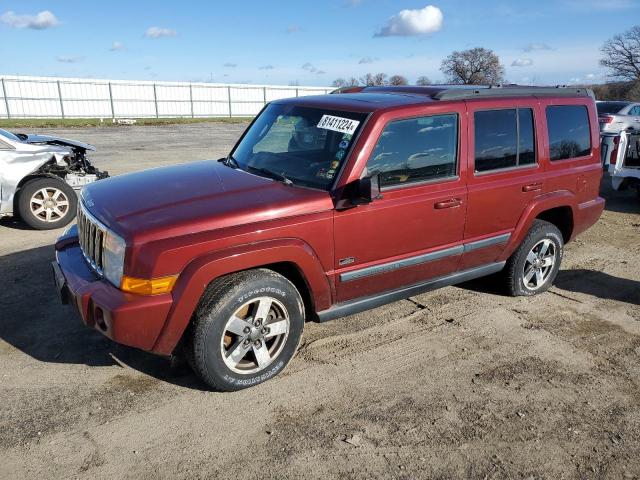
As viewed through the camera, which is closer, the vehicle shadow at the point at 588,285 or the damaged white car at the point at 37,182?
→ the vehicle shadow at the point at 588,285

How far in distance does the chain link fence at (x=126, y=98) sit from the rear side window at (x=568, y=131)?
112 feet

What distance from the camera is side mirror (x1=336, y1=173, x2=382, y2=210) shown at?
3.42 metres

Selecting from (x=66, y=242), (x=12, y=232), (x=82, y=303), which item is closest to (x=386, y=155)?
(x=82, y=303)

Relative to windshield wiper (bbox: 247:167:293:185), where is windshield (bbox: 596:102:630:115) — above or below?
above

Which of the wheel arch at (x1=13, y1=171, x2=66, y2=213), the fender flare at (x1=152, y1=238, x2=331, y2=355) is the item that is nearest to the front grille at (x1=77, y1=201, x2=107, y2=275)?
the fender flare at (x1=152, y1=238, x2=331, y2=355)

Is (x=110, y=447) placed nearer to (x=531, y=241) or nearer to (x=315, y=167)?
(x=315, y=167)

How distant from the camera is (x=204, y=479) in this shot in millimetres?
2736

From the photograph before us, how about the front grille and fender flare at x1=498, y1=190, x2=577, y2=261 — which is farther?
fender flare at x1=498, y1=190, x2=577, y2=261

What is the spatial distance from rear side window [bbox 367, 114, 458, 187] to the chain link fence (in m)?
34.2

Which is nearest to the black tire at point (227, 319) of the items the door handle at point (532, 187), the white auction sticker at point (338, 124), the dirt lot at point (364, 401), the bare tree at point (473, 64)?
the dirt lot at point (364, 401)

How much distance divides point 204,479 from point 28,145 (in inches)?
250

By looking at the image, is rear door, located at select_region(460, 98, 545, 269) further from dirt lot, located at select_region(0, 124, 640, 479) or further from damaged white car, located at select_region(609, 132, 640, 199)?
damaged white car, located at select_region(609, 132, 640, 199)

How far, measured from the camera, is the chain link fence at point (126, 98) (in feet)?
104

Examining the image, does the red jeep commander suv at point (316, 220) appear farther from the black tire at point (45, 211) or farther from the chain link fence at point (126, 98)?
the chain link fence at point (126, 98)
